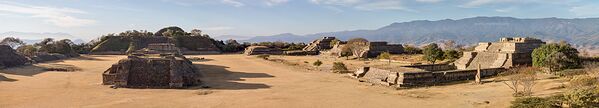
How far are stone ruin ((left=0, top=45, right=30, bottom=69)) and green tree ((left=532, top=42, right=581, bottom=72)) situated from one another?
3926 centimetres

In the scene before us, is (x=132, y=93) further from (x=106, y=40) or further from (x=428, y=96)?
(x=106, y=40)

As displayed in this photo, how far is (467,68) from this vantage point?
32781mm

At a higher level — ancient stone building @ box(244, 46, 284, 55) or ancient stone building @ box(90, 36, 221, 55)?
ancient stone building @ box(90, 36, 221, 55)

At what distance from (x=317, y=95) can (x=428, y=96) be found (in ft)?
16.0

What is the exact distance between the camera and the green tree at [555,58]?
2687 cm

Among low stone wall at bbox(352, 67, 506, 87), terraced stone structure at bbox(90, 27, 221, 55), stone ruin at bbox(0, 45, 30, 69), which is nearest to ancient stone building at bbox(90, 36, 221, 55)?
terraced stone structure at bbox(90, 27, 221, 55)

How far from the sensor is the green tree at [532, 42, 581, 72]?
26.9 meters

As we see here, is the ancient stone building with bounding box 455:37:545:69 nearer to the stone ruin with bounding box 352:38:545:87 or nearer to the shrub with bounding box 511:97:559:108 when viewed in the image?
the stone ruin with bounding box 352:38:545:87

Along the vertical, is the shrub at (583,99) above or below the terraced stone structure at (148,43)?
below

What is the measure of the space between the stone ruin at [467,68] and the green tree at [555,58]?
172 centimetres

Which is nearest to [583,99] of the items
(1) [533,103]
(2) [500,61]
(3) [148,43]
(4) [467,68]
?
(1) [533,103]

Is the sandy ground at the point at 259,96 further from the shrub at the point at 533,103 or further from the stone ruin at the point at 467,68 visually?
the stone ruin at the point at 467,68

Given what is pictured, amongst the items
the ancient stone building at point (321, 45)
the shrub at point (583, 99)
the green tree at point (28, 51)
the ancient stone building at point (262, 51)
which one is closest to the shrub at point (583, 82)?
the shrub at point (583, 99)

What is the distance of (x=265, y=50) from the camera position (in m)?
77.4
